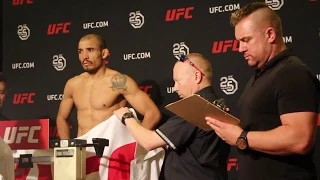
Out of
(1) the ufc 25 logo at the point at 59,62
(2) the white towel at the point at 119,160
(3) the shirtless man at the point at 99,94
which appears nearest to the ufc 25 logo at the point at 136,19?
(3) the shirtless man at the point at 99,94

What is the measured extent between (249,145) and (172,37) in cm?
282

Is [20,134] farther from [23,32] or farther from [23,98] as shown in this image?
[23,32]

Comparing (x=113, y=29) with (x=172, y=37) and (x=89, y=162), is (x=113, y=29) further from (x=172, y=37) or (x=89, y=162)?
(x=89, y=162)

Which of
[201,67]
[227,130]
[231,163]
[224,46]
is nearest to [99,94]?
[224,46]

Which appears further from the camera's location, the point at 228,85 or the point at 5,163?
the point at 228,85

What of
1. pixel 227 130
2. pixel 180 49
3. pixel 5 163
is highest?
pixel 180 49

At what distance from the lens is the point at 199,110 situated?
6.29 ft

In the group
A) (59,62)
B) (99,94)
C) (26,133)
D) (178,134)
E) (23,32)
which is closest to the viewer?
(178,134)

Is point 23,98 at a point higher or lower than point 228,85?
lower

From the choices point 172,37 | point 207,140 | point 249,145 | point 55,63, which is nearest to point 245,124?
point 249,145

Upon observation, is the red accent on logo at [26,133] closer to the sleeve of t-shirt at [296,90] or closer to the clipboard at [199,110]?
the clipboard at [199,110]

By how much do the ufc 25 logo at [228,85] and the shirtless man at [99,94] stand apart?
0.63m

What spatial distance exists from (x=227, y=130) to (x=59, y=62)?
3472 mm

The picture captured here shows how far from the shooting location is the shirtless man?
4000mm
